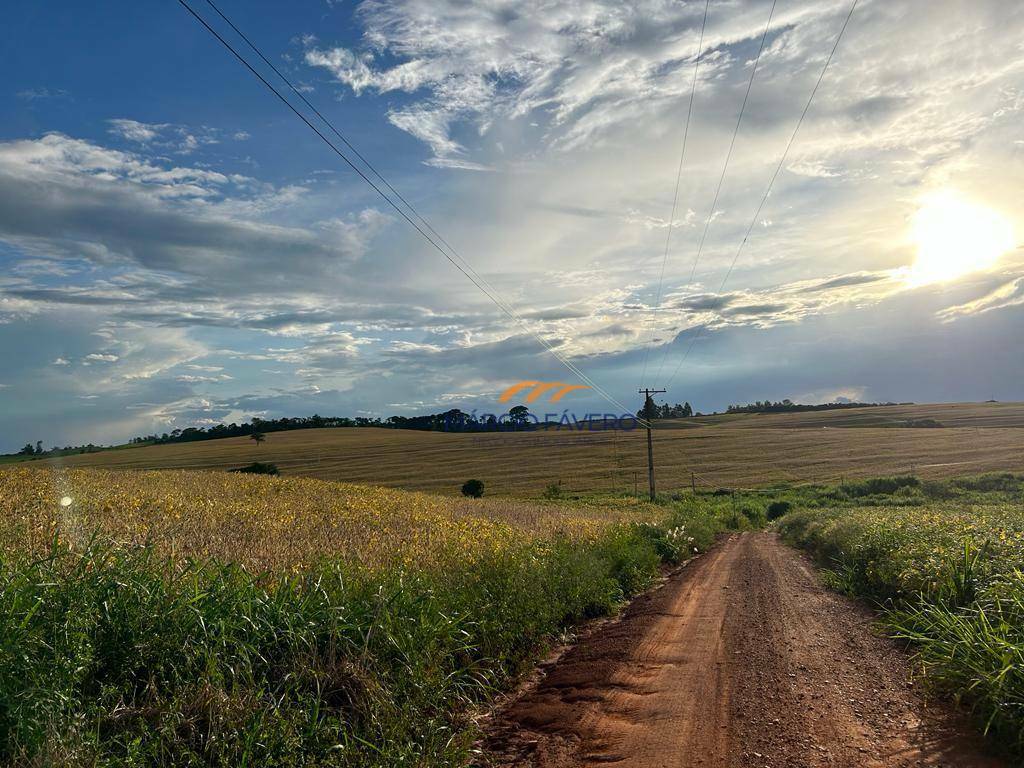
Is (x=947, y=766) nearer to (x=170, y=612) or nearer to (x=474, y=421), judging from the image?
(x=170, y=612)

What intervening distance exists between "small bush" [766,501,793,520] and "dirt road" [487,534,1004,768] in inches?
1315

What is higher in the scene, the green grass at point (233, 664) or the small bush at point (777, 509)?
the green grass at point (233, 664)

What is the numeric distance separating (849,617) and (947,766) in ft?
18.4

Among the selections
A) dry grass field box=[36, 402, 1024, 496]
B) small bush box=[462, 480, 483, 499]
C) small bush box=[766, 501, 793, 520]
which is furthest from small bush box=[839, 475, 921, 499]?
small bush box=[462, 480, 483, 499]

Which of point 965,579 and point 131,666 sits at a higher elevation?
point 131,666

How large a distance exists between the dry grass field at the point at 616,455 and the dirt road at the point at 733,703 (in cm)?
4639

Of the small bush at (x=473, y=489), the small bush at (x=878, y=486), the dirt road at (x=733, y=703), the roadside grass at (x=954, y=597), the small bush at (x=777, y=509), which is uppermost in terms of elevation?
the roadside grass at (x=954, y=597)

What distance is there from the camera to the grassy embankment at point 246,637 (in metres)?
4.46

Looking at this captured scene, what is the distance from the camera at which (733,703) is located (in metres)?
6.22

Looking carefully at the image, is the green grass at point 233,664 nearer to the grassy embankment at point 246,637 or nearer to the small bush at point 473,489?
the grassy embankment at point 246,637

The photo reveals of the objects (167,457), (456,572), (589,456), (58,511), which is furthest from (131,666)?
(167,457)

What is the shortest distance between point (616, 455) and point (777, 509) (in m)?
34.4

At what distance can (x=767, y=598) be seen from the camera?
11.7 m

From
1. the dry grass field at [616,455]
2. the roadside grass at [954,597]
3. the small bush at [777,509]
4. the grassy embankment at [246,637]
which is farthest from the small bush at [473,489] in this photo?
the grassy embankment at [246,637]
